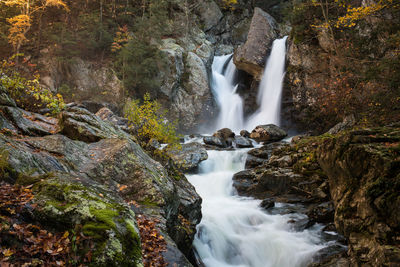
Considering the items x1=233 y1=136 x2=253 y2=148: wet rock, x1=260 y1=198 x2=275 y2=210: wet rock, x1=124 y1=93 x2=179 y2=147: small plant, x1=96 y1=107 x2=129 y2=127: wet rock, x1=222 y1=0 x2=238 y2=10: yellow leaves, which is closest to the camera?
x1=260 y1=198 x2=275 y2=210: wet rock

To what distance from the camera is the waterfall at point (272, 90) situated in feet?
63.4

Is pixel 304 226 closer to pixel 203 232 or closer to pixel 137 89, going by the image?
pixel 203 232

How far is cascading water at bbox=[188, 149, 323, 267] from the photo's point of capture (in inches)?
231

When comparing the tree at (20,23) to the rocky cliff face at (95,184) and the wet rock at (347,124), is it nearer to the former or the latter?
the rocky cliff face at (95,184)

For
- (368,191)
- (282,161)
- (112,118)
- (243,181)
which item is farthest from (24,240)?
(112,118)

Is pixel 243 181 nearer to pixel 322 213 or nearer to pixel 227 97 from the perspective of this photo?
pixel 322 213

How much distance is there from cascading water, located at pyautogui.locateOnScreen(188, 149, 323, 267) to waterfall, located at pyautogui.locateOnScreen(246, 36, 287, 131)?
1162 cm

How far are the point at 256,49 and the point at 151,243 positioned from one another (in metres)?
19.9

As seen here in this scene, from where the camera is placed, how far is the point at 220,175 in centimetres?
1135

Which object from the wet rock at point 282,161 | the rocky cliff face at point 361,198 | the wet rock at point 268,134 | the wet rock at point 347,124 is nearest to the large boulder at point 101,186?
the rocky cliff face at point 361,198

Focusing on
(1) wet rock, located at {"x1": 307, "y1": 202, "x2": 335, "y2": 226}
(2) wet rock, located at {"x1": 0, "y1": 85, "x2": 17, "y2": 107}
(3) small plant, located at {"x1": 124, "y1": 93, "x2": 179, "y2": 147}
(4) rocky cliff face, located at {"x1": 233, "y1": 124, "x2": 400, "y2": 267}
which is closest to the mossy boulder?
(2) wet rock, located at {"x1": 0, "y1": 85, "x2": 17, "y2": 107}

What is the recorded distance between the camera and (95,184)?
3.38m

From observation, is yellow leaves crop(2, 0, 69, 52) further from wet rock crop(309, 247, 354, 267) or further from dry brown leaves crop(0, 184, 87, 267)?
wet rock crop(309, 247, 354, 267)

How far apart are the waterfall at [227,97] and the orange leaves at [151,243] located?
18.1 m
